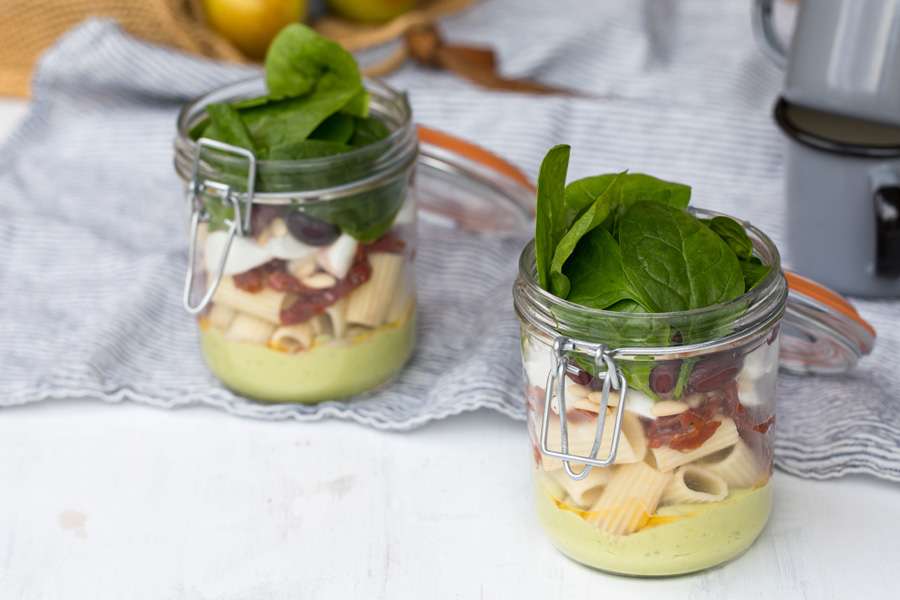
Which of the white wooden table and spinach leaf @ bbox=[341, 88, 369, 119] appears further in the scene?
spinach leaf @ bbox=[341, 88, 369, 119]

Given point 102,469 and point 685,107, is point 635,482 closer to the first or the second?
point 102,469

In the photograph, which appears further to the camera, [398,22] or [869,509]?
[398,22]

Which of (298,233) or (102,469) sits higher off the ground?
(298,233)

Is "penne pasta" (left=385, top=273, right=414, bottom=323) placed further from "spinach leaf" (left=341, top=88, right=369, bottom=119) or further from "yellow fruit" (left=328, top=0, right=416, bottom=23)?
"yellow fruit" (left=328, top=0, right=416, bottom=23)

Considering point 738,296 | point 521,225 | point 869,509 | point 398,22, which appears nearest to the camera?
point 738,296

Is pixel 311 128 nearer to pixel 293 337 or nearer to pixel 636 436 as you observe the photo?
pixel 293 337

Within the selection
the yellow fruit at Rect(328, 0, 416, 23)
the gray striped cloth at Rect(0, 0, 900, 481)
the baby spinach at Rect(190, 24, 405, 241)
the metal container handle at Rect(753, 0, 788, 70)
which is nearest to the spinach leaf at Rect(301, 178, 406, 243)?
the baby spinach at Rect(190, 24, 405, 241)

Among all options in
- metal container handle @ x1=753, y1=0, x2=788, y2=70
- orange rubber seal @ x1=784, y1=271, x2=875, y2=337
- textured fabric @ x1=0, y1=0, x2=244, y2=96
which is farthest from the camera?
textured fabric @ x1=0, y1=0, x2=244, y2=96

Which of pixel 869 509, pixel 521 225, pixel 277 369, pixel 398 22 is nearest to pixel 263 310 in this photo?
pixel 277 369

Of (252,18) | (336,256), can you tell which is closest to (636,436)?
(336,256)
